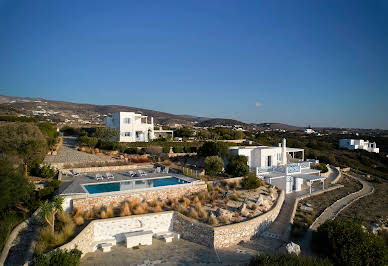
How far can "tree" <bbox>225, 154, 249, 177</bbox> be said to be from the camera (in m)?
21.0

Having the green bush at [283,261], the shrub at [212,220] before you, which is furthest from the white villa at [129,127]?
the green bush at [283,261]

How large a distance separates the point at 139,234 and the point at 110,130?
970 inches

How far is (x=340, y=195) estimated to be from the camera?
21906 mm

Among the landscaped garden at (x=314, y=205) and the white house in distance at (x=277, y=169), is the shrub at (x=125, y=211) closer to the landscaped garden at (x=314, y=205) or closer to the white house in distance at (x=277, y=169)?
the landscaped garden at (x=314, y=205)

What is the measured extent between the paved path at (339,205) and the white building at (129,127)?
26138 millimetres

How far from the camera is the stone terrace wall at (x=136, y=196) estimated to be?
14.1 meters

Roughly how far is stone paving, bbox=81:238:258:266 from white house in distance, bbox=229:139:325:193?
35.4ft

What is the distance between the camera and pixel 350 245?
1082 centimetres

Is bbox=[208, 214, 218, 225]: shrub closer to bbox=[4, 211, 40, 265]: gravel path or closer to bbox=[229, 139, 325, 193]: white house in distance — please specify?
bbox=[4, 211, 40, 265]: gravel path

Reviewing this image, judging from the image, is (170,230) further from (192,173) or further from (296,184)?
(296,184)

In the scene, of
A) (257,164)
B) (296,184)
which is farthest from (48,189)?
(296,184)

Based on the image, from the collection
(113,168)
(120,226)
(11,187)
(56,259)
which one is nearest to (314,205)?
(120,226)

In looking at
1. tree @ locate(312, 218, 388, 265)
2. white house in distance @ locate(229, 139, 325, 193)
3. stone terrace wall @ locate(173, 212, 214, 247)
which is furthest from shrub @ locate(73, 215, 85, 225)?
white house in distance @ locate(229, 139, 325, 193)

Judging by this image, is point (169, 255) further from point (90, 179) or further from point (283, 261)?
point (90, 179)
